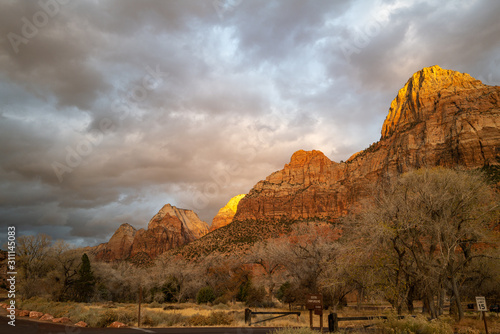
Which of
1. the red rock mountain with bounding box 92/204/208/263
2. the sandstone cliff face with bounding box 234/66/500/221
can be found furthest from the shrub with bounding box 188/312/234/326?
the red rock mountain with bounding box 92/204/208/263

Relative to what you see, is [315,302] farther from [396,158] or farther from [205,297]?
[396,158]

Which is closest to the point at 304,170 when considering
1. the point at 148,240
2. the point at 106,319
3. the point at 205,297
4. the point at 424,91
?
the point at 424,91

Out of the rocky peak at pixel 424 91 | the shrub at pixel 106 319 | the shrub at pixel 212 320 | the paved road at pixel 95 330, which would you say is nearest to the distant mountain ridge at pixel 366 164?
the rocky peak at pixel 424 91

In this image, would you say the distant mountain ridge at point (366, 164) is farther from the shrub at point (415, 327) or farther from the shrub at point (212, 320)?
the shrub at point (415, 327)

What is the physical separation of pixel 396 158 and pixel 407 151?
469 cm

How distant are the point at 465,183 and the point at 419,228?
6.46 metres

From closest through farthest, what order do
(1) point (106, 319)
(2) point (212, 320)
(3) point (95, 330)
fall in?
(3) point (95, 330), (1) point (106, 319), (2) point (212, 320)

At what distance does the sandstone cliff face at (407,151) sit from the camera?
83.6 meters

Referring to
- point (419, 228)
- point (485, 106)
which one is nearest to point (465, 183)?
point (419, 228)

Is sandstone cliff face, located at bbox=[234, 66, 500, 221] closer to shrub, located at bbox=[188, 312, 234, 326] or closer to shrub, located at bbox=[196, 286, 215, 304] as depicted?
shrub, located at bbox=[196, 286, 215, 304]

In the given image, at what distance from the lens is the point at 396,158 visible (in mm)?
104500

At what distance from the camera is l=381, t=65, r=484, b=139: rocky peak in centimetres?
10831

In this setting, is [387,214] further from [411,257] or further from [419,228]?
[411,257]

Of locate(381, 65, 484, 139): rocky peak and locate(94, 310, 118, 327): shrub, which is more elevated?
locate(381, 65, 484, 139): rocky peak
